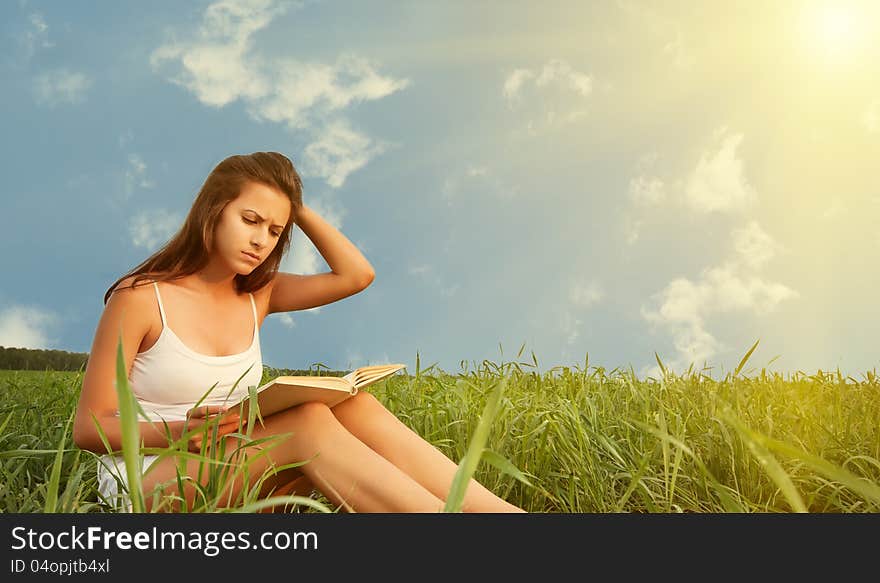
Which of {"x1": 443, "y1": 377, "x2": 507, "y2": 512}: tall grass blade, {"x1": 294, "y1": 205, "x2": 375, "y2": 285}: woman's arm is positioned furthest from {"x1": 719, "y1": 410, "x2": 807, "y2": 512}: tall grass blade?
{"x1": 294, "y1": 205, "x2": 375, "y2": 285}: woman's arm

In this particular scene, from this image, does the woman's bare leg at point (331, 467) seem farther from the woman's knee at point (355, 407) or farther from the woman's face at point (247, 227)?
the woman's face at point (247, 227)

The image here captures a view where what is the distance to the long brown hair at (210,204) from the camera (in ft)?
9.93

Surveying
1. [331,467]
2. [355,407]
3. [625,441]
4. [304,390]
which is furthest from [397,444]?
[625,441]

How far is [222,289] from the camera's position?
3244mm

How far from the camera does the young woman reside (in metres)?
2.49

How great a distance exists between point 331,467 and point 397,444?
0.40m

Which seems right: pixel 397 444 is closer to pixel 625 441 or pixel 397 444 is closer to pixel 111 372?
pixel 111 372

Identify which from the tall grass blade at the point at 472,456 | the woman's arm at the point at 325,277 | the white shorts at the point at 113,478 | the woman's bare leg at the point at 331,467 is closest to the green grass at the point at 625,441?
the white shorts at the point at 113,478

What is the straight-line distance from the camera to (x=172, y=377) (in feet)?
9.61

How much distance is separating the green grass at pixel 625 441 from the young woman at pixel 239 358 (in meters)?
0.21
